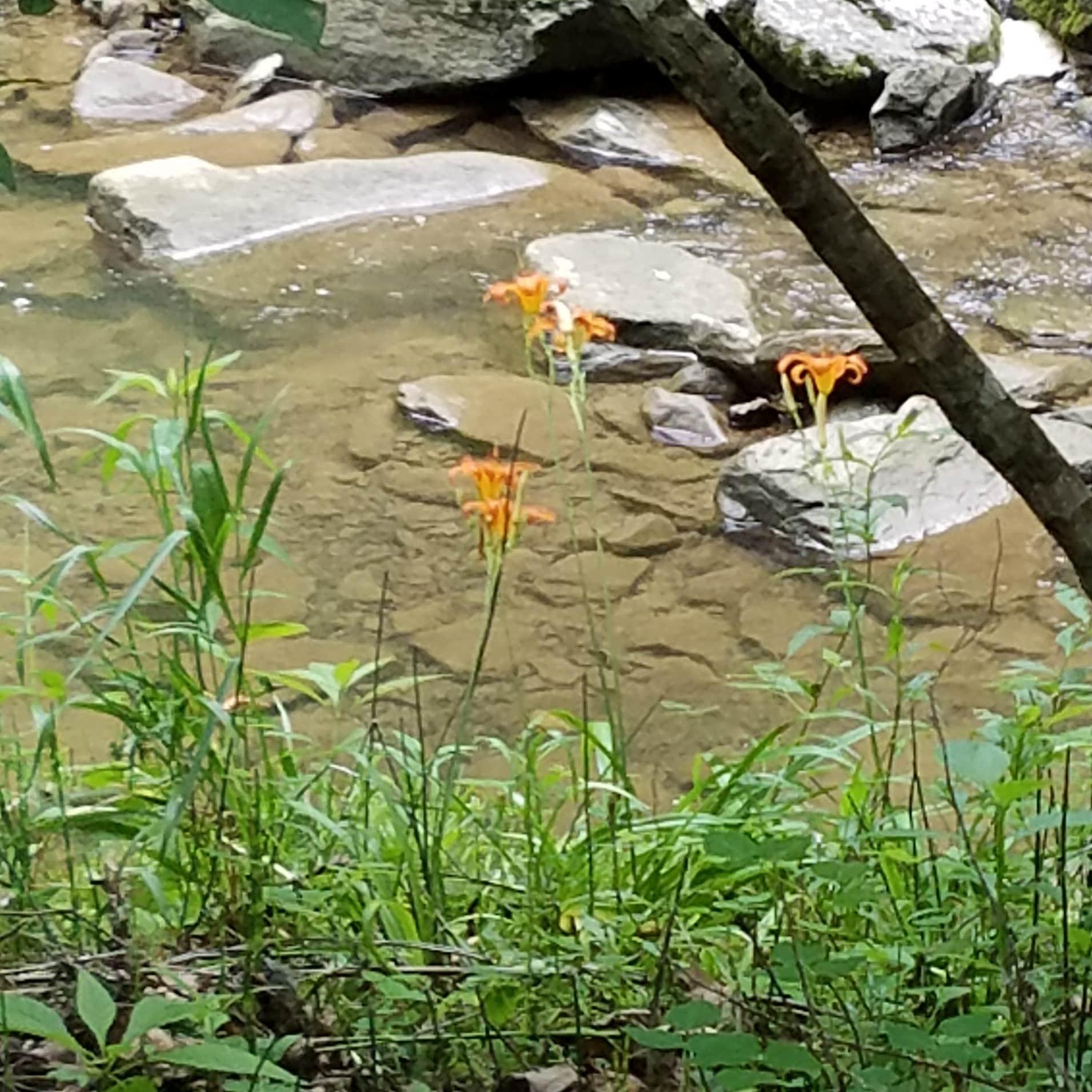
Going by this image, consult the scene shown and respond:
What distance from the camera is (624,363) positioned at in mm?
4398

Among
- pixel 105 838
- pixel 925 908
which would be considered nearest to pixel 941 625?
pixel 925 908

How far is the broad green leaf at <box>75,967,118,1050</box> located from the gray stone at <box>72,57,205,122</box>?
5705mm

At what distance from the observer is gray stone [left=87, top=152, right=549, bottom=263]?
5031mm

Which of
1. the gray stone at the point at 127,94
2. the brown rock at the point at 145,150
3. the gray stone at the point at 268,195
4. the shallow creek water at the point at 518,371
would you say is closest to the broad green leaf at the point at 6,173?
the shallow creek water at the point at 518,371

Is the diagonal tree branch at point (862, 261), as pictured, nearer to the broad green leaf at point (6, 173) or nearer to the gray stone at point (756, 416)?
the broad green leaf at point (6, 173)

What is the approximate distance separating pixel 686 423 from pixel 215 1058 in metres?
3.08

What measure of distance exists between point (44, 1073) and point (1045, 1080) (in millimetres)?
794

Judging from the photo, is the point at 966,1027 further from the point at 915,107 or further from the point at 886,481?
the point at 915,107

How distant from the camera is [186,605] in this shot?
166cm

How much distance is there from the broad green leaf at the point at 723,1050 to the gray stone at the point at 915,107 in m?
5.33

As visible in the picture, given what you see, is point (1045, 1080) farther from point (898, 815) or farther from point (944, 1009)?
point (898, 815)

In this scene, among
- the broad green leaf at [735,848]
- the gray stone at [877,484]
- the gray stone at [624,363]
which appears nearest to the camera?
the broad green leaf at [735,848]

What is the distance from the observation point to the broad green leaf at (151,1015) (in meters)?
1.08

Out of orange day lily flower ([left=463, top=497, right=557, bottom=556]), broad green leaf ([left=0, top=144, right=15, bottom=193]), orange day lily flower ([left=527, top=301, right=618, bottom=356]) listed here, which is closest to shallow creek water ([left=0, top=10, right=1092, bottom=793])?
orange day lily flower ([left=527, top=301, right=618, bottom=356])
